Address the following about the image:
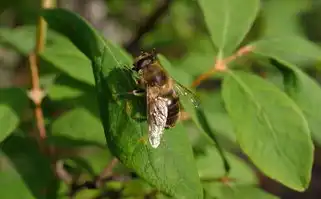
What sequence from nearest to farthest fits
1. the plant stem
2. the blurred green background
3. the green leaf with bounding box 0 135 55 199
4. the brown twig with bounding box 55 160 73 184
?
the green leaf with bounding box 0 135 55 199
the plant stem
the brown twig with bounding box 55 160 73 184
the blurred green background

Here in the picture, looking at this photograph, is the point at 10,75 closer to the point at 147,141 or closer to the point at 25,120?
the point at 25,120

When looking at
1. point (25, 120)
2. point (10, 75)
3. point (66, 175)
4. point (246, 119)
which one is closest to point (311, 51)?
point (246, 119)

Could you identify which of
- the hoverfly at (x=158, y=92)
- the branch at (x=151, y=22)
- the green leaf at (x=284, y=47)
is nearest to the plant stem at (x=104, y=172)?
the hoverfly at (x=158, y=92)

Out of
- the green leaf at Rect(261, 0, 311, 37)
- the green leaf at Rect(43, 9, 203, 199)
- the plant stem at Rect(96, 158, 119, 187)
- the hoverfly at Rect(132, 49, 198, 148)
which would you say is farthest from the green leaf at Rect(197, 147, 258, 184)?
the green leaf at Rect(261, 0, 311, 37)

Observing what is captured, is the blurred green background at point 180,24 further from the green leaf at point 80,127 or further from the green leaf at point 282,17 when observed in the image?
the green leaf at point 80,127

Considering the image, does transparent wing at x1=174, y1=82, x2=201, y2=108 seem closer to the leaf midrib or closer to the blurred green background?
the leaf midrib
